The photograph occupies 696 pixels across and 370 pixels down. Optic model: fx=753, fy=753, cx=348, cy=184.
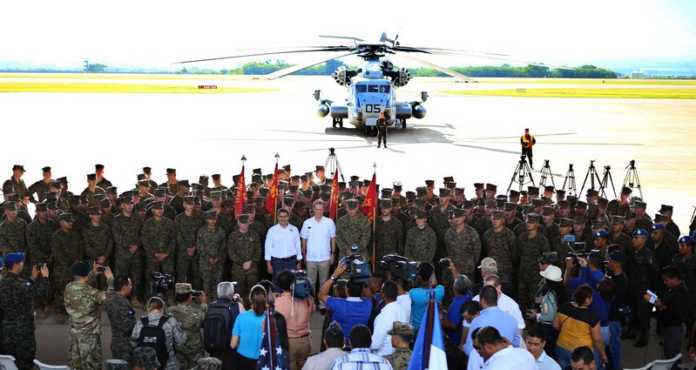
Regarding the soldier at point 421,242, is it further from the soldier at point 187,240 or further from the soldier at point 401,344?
the soldier at point 401,344

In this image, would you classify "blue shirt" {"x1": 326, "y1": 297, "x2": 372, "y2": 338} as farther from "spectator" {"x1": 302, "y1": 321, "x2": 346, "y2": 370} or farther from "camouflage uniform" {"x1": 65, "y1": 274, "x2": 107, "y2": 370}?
"camouflage uniform" {"x1": 65, "y1": 274, "x2": 107, "y2": 370}

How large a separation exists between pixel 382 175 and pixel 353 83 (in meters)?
9.87

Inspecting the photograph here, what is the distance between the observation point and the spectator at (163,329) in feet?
21.5

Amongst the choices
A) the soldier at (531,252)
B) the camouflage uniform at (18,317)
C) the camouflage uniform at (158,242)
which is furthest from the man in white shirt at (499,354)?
the camouflage uniform at (158,242)

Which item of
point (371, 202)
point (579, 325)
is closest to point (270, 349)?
point (579, 325)

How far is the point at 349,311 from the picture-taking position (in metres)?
6.98

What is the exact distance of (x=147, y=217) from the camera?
10.9 metres

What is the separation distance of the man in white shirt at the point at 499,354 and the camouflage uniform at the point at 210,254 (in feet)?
16.9

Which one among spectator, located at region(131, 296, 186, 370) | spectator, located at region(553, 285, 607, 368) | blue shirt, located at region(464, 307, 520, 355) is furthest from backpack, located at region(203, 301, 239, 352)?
spectator, located at region(553, 285, 607, 368)

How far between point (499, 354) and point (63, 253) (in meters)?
6.66

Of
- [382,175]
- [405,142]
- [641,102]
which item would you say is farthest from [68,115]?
[641,102]

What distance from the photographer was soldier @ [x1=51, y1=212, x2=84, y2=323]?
9.97 m

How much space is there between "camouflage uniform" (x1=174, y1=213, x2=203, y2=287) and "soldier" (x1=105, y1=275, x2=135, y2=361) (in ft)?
11.0

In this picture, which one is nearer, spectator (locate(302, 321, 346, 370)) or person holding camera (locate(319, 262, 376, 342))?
spectator (locate(302, 321, 346, 370))
